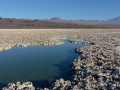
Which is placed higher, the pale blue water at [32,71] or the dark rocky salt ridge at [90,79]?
the dark rocky salt ridge at [90,79]

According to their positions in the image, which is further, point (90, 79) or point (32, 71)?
point (32, 71)

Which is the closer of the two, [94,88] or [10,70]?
[94,88]

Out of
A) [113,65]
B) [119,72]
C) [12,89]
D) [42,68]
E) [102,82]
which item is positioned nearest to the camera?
[12,89]

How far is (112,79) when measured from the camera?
40.1 feet

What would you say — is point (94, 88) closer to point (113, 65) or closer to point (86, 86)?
point (86, 86)

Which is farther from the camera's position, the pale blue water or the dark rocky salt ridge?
the pale blue water

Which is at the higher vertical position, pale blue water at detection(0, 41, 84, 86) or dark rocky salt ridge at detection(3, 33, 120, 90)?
dark rocky salt ridge at detection(3, 33, 120, 90)

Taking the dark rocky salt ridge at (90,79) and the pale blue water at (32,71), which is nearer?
the dark rocky salt ridge at (90,79)

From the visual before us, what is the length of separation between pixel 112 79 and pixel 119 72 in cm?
114

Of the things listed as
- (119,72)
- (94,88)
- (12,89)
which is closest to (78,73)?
(119,72)

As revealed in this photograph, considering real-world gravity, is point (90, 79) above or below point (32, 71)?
above

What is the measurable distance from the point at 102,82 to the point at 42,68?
5.55 meters

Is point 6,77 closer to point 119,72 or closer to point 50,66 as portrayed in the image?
point 50,66

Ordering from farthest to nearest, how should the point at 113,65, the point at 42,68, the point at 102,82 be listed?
the point at 42,68, the point at 113,65, the point at 102,82
